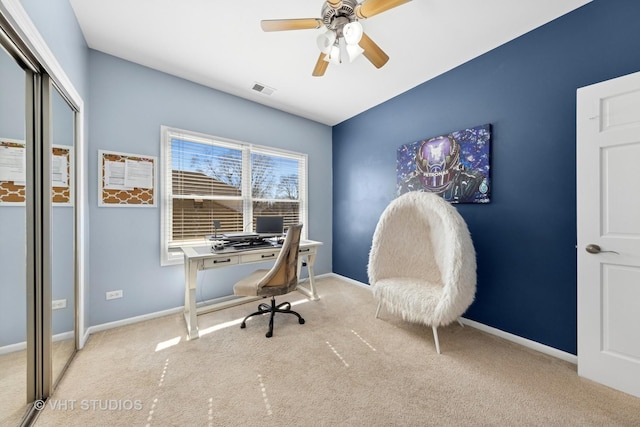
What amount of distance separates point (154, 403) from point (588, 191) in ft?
10.4

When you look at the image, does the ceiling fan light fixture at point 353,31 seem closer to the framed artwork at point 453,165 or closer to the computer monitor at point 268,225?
the framed artwork at point 453,165

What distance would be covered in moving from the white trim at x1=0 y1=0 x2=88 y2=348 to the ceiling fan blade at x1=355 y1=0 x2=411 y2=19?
1711 millimetres

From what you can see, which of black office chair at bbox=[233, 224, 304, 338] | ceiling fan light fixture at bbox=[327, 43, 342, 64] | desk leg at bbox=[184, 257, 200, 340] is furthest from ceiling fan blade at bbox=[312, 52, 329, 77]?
desk leg at bbox=[184, 257, 200, 340]

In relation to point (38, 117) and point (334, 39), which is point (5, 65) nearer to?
point (38, 117)

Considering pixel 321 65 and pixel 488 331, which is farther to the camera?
pixel 488 331

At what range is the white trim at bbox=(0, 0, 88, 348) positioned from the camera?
1102mm

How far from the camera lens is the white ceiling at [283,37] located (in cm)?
177

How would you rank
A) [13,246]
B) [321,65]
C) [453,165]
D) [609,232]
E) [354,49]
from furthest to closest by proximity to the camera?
[453,165]
[321,65]
[354,49]
[609,232]
[13,246]

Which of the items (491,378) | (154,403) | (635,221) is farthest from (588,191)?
(154,403)

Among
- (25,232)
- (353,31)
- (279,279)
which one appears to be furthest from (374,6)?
(25,232)

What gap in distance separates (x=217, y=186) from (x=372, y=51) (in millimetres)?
2309

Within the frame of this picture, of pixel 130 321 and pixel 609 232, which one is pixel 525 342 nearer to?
pixel 609 232

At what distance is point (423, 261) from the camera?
256 centimetres

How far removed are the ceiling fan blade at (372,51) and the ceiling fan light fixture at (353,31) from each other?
19cm
